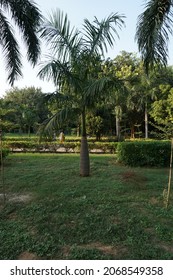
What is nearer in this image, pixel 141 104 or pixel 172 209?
pixel 172 209

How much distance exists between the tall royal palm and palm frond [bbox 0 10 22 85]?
3821 millimetres

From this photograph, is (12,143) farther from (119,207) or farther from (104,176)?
(119,207)

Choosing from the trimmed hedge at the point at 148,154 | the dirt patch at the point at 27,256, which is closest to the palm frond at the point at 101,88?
the trimmed hedge at the point at 148,154

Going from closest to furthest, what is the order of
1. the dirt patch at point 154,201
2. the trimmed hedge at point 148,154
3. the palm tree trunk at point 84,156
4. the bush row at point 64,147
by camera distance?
the dirt patch at point 154,201 → the palm tree trunk at point 84,156 → the trimmed hedge at point 148,154 → the bush row at point 64,147

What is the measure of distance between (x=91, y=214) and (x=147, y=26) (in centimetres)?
465

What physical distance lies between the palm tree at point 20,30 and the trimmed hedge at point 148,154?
188 inches

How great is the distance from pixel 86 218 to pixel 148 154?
534 centimetres

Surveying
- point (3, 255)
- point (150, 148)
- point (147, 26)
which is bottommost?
point (3, 255)

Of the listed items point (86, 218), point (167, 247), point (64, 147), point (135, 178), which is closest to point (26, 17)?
point (135, 178)

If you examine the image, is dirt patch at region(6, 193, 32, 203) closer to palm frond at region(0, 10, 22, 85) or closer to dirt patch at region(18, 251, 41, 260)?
dirt patch at region(18, 251, 41, 260)

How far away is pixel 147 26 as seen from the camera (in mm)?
5742

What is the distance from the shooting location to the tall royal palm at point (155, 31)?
5590mm

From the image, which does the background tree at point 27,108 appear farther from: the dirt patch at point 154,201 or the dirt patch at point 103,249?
the dirt patch at point 103,249
